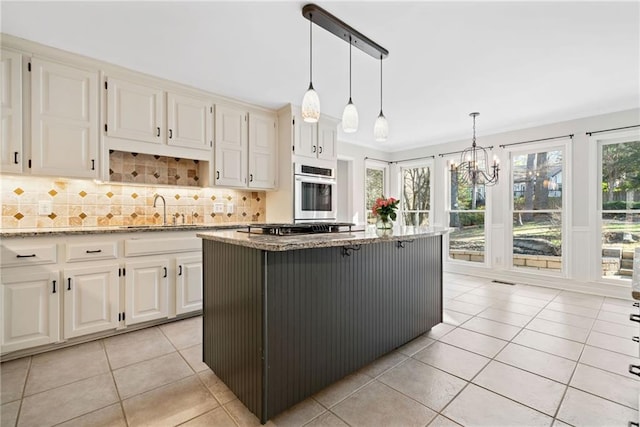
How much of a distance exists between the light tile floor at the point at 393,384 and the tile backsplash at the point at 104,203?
1.16m

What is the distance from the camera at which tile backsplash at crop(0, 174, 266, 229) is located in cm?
259

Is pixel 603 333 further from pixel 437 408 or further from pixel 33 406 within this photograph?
pixel 33 406

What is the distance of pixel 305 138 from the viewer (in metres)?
3.95

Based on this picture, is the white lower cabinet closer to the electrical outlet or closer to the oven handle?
the electrical outlet

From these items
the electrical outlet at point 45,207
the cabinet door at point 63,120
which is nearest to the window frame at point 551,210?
the cabinet door at point 63,120

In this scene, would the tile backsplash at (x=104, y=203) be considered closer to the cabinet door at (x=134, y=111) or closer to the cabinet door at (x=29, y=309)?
the cabinet door at (x=134, y=111)

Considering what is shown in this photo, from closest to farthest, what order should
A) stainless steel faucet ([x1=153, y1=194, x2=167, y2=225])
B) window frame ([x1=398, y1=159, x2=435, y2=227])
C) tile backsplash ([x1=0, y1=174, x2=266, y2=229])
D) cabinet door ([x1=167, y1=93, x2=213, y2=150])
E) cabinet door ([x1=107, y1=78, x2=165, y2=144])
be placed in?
tile backsplash ([x1=0, y1=174, x2=266, y2=229]), cabinet door ([x1=107, y1=78, x2=165, y2=144]), cabinet door ([x1=167, y1=93, x2=213, y2=150]), stainless steel faucet ([x1=153, y1=194, x2=167, y2=225]), window frame ([x1=398, y1=159, x2=435, y2=227])

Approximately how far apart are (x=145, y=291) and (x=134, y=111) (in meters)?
1.70

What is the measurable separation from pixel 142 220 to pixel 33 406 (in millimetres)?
1880

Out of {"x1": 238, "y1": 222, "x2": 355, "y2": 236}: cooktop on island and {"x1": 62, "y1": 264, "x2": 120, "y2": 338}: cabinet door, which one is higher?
{"x1": 238, "y1": 222, "x2": 355, "y2": 236}: cooktop on island

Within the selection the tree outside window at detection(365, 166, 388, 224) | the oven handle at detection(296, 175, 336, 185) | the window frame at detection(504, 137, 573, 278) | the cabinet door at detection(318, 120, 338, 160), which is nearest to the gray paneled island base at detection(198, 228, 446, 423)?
the oven handle at detection(296, 175, 336, 185)

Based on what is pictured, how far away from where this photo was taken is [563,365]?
84.4 inches

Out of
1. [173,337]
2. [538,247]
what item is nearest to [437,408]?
[173,337]

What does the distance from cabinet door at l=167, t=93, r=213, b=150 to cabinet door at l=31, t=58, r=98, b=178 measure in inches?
25.0
